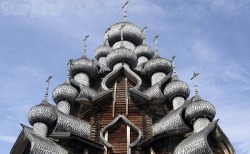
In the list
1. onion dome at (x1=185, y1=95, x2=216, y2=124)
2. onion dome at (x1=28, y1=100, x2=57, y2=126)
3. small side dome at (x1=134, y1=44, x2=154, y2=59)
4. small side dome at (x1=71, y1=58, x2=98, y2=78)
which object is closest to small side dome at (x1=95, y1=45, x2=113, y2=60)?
small side dome at (x1=134, y1=44, x2=154, y2=59)

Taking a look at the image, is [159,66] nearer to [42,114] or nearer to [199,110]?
[199,110]

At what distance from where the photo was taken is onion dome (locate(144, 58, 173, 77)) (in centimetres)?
1521

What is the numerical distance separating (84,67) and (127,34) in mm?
3768

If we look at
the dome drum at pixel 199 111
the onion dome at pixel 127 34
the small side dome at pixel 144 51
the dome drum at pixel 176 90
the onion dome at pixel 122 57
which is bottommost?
the dome drum at pixel 199 111

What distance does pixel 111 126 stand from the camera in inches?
468

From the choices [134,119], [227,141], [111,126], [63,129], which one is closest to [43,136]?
[63,129]

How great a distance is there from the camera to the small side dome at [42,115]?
11.9 meters

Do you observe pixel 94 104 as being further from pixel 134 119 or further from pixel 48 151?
pixel 48 151

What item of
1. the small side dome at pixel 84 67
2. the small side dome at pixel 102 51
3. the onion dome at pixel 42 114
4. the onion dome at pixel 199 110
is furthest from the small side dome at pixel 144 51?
the onion dome at pixel 42 114

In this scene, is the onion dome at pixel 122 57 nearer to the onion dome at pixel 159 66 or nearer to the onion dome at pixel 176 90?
the onion dome at pixel 159 66

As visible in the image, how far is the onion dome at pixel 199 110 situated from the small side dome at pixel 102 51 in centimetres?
717

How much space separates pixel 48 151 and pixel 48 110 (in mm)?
1960

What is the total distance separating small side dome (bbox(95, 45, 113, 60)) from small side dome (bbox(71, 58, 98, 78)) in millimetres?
2926

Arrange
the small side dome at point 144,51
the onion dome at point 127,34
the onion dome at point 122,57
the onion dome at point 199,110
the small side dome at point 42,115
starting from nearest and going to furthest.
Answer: the onion dome at point 199,110
the small side dome at point 42,115
the onion dome at point 122,57
the small side dome at point 144,51
the onion dome at point 127,34
